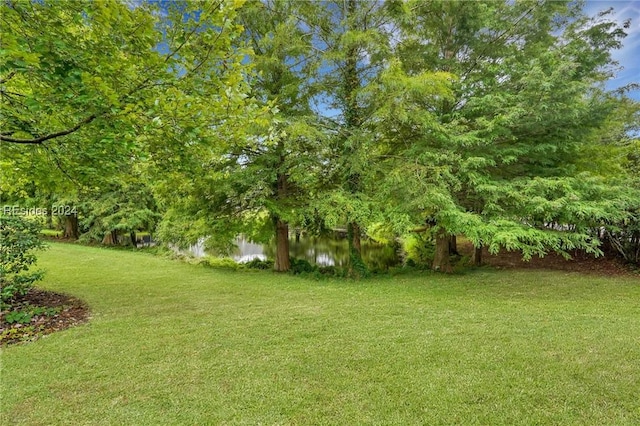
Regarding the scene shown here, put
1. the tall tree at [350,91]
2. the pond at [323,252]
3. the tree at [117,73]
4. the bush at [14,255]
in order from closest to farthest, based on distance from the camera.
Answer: the tree at [117,73], the bush at [14,255], the tall tree at [350,91], the pond at [323,252]

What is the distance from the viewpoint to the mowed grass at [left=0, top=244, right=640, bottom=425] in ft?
8.69

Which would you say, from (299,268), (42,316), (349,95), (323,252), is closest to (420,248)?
(323,252)

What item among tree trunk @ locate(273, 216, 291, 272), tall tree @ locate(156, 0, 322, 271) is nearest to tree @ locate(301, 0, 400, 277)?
tall tree @ locate(156, 0, 322, 271)

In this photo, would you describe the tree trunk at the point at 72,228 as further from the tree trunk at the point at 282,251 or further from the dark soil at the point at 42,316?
the dark soil at the point at 42,316

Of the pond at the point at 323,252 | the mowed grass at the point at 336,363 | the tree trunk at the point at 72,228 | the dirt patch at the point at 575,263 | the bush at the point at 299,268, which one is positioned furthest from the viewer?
→ the tree trunk at the point at 72,228

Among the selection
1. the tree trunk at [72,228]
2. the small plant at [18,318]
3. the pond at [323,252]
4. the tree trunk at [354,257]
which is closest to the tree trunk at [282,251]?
→ the tree trunk at [354,257]

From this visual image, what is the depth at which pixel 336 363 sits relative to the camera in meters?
3.49

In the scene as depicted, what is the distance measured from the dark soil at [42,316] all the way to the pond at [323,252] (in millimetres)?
6891

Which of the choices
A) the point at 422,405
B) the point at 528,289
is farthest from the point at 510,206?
the point at 422,405

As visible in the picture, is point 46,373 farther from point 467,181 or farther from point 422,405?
Result: point 467,181

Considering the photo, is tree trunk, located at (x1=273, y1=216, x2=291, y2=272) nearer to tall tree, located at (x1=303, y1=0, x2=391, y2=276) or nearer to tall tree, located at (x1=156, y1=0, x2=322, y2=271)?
tall tree, located at (x1=156, y1=0, x2=322, y2=271)

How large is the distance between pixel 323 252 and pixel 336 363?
14.1 metres

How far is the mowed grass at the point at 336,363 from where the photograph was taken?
104 inches

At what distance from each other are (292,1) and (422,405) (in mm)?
9333
